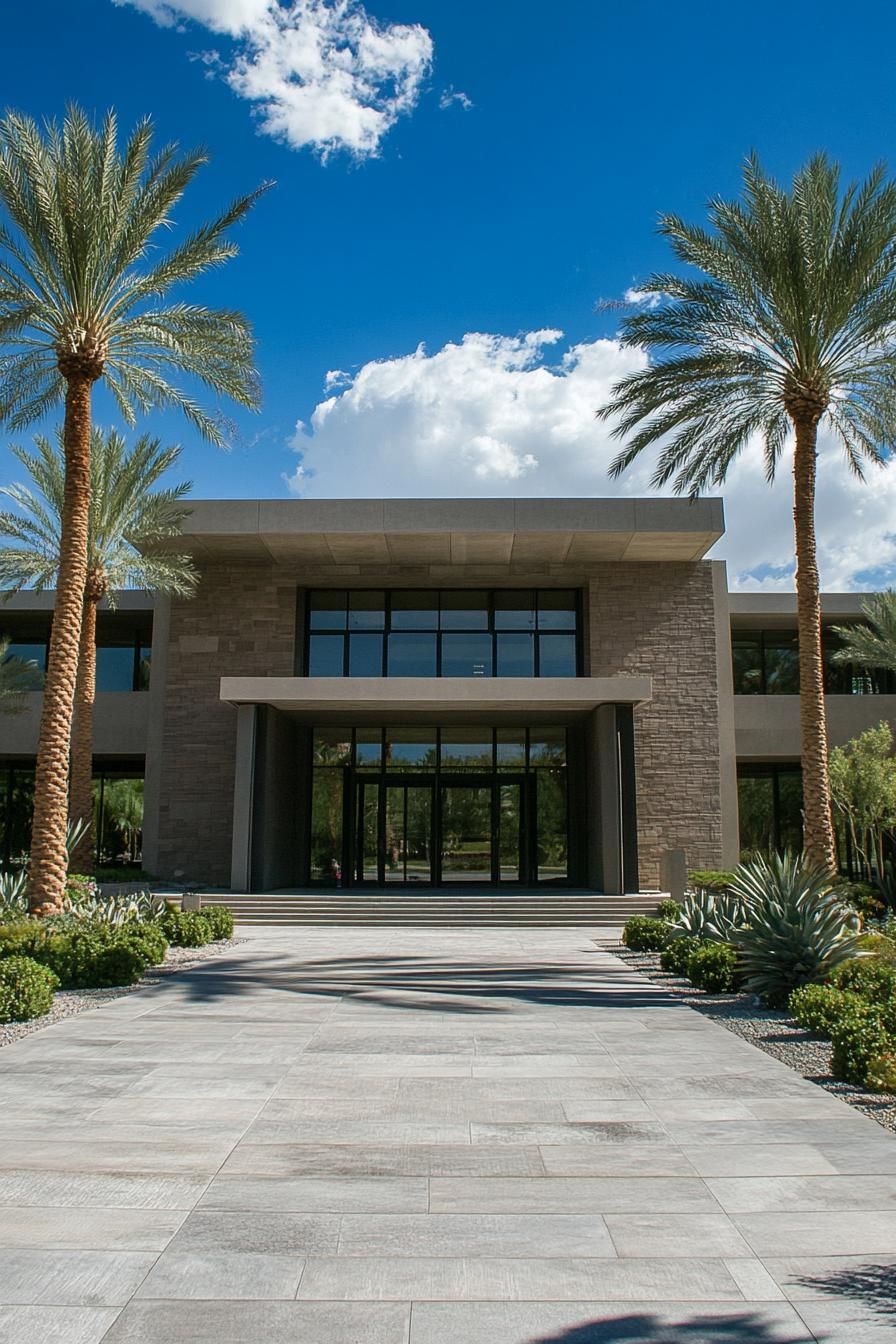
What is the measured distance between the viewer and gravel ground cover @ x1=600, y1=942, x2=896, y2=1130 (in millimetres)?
7301

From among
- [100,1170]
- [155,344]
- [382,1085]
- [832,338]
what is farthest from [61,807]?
[832,338]

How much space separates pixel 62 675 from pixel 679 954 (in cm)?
974

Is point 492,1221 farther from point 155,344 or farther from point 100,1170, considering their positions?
point 155,344

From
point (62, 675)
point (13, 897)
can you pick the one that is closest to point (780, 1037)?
point (62, 675)

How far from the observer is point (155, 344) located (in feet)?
58.5

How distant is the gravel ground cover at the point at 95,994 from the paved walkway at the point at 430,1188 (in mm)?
512

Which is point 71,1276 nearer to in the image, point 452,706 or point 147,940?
point 147,940

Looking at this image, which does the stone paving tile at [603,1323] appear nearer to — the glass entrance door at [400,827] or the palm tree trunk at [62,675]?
the palm tree trunk at [62,675]

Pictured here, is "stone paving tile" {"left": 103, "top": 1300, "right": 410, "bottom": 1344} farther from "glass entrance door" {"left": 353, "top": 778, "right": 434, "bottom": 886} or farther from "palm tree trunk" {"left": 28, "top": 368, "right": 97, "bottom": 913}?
"glass entrance door" {"left": 353, "top": 778, "right": 434, "bottom": 886}

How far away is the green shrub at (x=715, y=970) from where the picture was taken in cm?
1191

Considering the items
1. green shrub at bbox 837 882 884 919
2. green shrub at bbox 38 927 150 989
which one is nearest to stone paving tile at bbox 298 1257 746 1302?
green shrub at bbox 38 927 150 989

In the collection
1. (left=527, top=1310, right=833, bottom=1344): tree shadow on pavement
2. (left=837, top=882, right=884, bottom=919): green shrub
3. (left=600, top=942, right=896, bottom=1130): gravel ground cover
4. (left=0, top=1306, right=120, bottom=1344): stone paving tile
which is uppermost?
(left=837, top=882, right=884, bottom=919): green shrub

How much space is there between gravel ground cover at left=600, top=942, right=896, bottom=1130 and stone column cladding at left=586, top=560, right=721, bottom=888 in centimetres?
1162

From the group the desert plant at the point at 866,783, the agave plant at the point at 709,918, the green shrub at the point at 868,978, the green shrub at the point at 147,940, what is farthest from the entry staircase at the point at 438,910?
the green shrub at the point at 868,978
